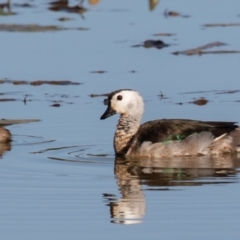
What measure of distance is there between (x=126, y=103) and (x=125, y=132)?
0.43 meters

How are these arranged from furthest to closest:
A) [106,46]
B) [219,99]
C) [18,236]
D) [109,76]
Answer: [106,46] → [109,76] → [219,99] → [18,236]

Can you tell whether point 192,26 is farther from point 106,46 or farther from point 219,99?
point 219,99

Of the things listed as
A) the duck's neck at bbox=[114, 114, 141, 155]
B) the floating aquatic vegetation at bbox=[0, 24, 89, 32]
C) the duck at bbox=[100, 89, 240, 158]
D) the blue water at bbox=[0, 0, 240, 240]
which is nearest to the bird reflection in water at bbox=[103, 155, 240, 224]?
the blue water at bbox=[0, 0, 240, 240]

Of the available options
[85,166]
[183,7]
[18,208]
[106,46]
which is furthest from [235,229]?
[183,7]

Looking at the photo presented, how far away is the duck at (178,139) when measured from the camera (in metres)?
15.5

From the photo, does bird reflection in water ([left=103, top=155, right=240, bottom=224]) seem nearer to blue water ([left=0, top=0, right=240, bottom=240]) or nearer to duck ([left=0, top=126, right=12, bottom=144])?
blue water ([left=0, top=0, right=240, bottom=240])

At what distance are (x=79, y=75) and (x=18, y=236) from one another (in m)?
9.30

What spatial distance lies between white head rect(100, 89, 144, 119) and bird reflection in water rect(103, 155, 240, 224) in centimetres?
99

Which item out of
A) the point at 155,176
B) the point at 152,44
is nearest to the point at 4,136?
the point at 155,176

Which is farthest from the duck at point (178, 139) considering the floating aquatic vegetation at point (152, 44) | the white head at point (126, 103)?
the floating aquatic vegetation at point (152, 44)

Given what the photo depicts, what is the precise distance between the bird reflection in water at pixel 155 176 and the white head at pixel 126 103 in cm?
99

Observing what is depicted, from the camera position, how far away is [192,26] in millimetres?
24547

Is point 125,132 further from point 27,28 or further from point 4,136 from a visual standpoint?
point 27,28

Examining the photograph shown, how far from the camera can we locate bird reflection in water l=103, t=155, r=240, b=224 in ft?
39.6
